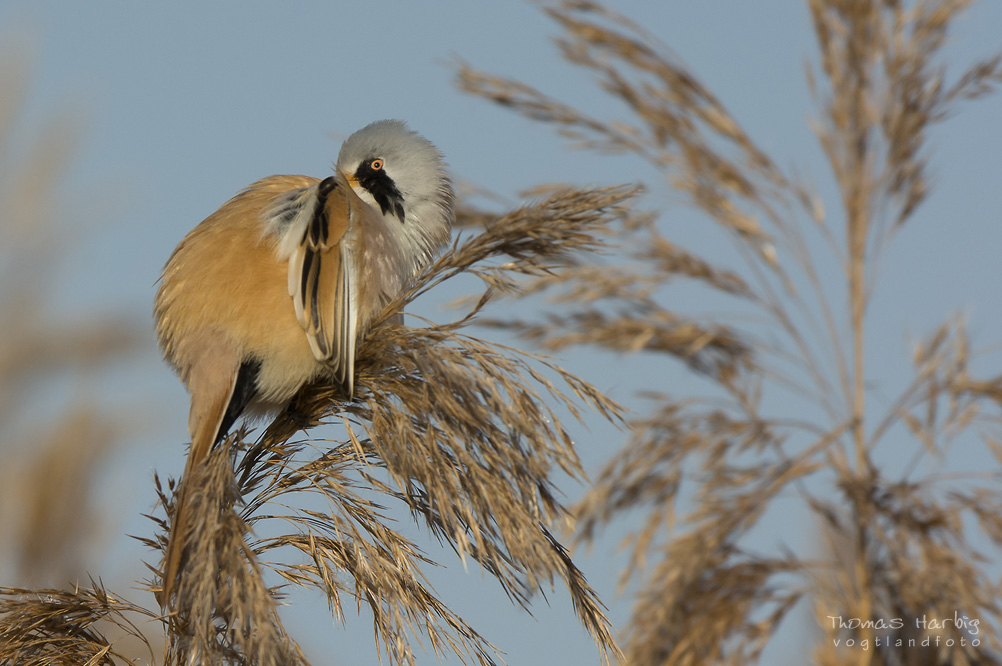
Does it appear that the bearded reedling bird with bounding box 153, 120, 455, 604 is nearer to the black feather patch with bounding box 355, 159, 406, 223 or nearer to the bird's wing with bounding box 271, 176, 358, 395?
the bird's wing with bounding box 271, 176, 358, 395

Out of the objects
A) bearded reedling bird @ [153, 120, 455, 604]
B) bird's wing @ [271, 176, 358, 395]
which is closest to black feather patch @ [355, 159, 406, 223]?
bearded reedling bird @ [153, 120, 455, 604]

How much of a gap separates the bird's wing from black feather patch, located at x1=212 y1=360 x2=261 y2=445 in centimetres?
20

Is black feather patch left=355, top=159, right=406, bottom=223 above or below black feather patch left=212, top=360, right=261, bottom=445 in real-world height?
above

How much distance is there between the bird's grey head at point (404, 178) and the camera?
325 centimetres

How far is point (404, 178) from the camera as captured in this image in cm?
329

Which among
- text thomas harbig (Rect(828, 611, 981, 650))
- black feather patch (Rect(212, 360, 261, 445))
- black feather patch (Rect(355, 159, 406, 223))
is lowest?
text thomas harbig (Rect(828, 611, 981, 650))

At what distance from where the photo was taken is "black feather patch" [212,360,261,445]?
9.11ft

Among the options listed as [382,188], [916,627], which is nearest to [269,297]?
[382,188]

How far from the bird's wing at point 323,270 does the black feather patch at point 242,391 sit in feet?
0.65

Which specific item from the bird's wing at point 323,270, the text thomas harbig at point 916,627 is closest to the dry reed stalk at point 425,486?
the bird's wing at point 323,270

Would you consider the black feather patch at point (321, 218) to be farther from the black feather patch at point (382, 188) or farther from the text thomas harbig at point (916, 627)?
the text thomas harbig at point (916, 627)

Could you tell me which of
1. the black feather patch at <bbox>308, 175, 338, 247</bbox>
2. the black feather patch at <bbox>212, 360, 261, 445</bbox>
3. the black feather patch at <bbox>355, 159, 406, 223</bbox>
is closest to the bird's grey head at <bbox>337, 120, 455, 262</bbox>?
the black feather patch at <bbox>355, 159, 406, 223</bbox>

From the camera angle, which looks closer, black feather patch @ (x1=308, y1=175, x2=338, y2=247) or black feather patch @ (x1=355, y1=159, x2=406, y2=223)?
black feather patch @ (x1=308, y1=175, x2=338, y2=247)

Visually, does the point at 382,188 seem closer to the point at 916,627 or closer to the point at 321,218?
the point at 321,218
